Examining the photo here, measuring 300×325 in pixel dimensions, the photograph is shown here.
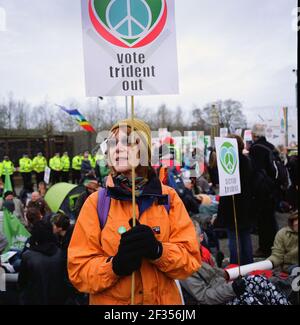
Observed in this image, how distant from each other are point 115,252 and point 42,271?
63.8 inches

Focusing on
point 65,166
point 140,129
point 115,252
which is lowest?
point 65,166

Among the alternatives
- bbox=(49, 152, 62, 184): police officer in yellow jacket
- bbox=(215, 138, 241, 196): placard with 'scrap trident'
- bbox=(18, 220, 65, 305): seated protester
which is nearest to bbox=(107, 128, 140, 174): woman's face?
bbox=(18, 220, 65, 305): seated protester

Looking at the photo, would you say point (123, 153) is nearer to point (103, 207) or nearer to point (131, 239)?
point (103, 207)

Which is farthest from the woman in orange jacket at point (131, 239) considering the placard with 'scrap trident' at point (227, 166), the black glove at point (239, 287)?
the placard with 'scrap trident' at point (227, 166)

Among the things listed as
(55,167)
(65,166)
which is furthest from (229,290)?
(65,166)

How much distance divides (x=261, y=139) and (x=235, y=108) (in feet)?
119

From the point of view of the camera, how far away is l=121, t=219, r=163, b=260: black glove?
5.10ft

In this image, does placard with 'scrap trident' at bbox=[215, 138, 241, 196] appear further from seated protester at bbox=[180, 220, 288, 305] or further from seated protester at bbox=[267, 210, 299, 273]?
seated protester at bbox=[267, 210, 299, 273]

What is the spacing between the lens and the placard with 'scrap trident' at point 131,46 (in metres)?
1.75

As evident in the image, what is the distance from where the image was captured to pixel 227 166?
359 cm

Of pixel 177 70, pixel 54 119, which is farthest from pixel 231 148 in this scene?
pixel 54 119

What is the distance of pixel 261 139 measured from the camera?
5004 mm

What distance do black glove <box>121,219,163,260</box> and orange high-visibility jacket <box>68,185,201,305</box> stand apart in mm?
68
